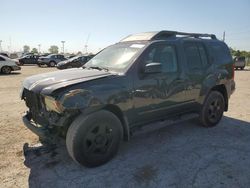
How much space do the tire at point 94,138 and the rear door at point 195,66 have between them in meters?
1.93

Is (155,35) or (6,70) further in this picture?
(6,70)

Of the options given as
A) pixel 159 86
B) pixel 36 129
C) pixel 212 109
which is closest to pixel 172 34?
pixel 159 86

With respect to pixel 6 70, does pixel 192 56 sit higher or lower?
higher

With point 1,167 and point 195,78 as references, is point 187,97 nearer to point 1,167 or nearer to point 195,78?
point 195,78

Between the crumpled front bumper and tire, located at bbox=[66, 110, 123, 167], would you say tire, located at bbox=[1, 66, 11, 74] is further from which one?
tire, located at bbox=[66, 110, 123, 167]

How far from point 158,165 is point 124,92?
124cm

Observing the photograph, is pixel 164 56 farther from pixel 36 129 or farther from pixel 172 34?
pixel 36 129

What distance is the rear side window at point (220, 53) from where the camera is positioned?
6.02m

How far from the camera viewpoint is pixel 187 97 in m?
5.36

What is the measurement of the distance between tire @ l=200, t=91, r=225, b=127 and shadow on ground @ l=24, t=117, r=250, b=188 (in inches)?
21.3

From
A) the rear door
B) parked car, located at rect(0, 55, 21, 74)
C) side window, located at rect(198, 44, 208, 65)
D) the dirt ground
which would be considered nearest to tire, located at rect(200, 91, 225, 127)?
the dirt ground

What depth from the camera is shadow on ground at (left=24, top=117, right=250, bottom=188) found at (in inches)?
144

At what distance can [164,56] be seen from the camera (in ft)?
16.1

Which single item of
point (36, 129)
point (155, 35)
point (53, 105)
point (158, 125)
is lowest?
point (158, 125)
